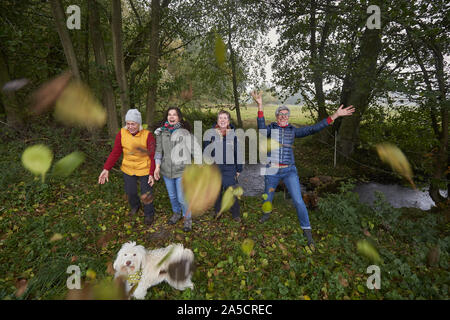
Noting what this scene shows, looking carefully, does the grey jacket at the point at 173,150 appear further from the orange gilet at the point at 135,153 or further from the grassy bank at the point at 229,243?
the grassy bank at the point at 229,243

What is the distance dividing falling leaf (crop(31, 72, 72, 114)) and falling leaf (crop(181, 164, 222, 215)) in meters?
6.14

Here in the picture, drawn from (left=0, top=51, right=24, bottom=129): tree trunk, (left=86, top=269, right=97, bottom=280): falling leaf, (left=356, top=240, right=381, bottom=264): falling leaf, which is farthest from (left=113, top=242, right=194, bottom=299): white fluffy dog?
(left=0, top=51, right=24, bottom=129): tree trunk

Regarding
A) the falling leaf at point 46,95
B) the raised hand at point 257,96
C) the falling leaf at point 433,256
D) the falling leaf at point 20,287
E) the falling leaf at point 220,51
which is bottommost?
the falling leaf at point 433,256

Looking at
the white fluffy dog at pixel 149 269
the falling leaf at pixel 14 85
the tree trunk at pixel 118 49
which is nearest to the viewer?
the white fluffy dog at pixel 149 269

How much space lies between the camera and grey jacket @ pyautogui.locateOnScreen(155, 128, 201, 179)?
3770 millimetres

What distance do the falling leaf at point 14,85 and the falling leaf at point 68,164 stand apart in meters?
3.36

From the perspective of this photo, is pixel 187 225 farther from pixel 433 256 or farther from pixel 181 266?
pixel 433 256

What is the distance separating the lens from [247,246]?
374 centimetres

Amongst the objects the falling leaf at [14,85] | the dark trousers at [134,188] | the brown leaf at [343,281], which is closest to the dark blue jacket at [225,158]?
the dark trousers at [134,188]

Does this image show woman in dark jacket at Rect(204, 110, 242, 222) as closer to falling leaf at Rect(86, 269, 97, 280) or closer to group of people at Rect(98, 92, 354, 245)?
group of people at Rect(98, 92, 354, 245)

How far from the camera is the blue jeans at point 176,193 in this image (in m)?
4.01

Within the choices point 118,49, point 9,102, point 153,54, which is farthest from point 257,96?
point 9,102

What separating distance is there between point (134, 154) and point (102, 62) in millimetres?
4400
